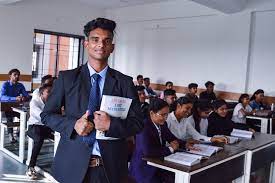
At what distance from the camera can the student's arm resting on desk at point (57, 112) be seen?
1234 millimetres

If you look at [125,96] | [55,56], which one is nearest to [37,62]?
[55,56]

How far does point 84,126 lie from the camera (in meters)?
1.14

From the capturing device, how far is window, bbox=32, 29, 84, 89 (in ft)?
30.0

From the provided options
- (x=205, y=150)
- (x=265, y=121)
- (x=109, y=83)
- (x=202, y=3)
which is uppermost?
(x=202, y=3)

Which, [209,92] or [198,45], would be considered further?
[198,45]

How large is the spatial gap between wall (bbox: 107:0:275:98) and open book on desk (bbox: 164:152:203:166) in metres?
5.18

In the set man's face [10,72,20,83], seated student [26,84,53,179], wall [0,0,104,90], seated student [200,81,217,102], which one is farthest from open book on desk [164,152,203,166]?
wall [0,0,104,90]

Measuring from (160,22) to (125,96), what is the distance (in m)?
7.91

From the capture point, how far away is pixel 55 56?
31.6 ft

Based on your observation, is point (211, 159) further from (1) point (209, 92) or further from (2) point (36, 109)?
(1) point (209, 92)

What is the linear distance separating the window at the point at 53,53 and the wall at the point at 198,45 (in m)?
1.36

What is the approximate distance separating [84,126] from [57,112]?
0.20 meters

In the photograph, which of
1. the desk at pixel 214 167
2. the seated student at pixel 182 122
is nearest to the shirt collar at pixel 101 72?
the desk at pixel 214 167

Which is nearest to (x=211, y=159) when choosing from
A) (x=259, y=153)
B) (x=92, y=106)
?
(x=259, y=153)
